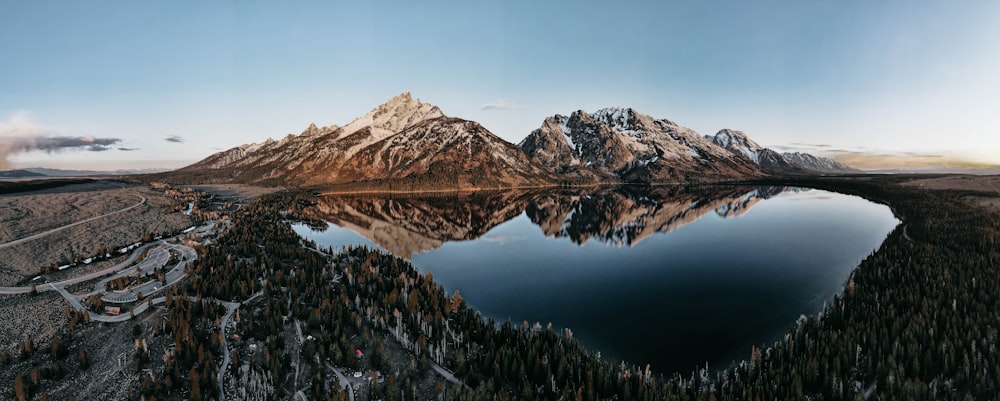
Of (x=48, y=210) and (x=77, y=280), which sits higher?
(x=48, y=210)

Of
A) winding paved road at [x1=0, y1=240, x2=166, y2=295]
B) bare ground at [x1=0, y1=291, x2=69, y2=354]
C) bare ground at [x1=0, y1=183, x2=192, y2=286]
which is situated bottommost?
bare ground at [x1=0, y1=291, x2=69, y2=354]

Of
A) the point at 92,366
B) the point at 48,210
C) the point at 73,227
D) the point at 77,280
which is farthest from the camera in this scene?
the point at 48,210

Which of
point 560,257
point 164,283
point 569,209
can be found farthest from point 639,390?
point 569,209

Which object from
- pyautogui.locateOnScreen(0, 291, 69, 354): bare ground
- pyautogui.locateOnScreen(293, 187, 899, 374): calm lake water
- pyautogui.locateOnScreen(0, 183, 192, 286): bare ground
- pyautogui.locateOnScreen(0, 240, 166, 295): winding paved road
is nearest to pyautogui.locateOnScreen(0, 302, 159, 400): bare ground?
pyautogui.locateOnScreen(0, 291, 69, 354): bare ground

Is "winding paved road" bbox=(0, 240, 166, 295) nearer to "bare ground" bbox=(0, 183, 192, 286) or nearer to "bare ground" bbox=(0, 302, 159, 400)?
"bare ground" bbox=(0, 183, 192, 286)

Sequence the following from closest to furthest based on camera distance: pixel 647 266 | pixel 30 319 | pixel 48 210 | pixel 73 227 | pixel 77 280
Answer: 1. pixel 30 319
2. pixel 77 280
3. pixel 647 266
4. pixel 73 227
5. pixel 48 210

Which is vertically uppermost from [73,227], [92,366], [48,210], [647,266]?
[48,210]

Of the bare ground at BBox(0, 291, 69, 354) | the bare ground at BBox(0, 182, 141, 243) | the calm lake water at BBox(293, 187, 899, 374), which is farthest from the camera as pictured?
the bare ground at BBox(0, 182, 141, 243)

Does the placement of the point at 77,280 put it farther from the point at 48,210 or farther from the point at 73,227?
the point at 48,210

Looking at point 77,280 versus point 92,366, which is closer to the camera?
point 92,366

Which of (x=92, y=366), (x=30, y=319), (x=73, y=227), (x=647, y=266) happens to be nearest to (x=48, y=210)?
(x=73, y=227)
